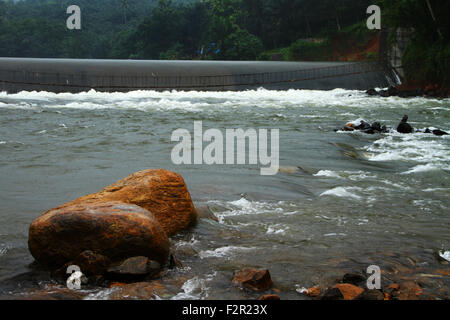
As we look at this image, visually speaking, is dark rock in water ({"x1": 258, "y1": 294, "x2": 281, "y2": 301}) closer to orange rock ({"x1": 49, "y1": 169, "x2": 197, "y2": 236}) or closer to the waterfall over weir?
orange rock ({"x1": 49, "y1": 169, "x2": 197, "y2": 236})

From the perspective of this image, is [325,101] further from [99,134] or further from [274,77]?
[99,134]

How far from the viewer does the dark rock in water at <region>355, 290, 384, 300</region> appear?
15.0ft

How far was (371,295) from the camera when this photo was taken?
459cm

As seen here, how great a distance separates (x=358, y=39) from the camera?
62.7 meters

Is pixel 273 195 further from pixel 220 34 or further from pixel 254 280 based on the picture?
pixel 220 34

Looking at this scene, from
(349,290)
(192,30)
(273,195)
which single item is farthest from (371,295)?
(192,30)

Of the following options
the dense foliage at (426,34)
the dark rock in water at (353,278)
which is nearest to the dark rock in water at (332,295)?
the dark rock in water at (353,278)

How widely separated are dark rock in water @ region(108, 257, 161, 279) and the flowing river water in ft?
0.68

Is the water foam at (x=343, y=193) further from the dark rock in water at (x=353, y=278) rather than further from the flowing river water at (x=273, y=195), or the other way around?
the dark rock in water at (x=353, y=278)

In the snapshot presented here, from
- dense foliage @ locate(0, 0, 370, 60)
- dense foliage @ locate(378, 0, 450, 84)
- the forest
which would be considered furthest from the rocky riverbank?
dense foliage @ locate(0, 0, 370, 60)

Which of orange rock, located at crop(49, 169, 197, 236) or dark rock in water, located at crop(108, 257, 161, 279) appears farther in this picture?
orange rock, located at crop(49, 169, 197, 236)

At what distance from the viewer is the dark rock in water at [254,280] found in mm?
4969

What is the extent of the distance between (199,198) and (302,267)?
3.23 meters

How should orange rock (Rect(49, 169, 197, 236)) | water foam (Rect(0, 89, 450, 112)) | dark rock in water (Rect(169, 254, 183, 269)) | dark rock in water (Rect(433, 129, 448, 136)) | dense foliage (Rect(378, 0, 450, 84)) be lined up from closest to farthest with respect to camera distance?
dark rock in water (Rect(169, 254, 183, 269)) → orange rock (Rect(49, 169, 197, 236)) → dark rock in water (Rect(433, 129, 448, 136)) → water foam (Rect(0, 89, 450, 112)) → dense foliage (Rect(378, 0, 450, 84))
